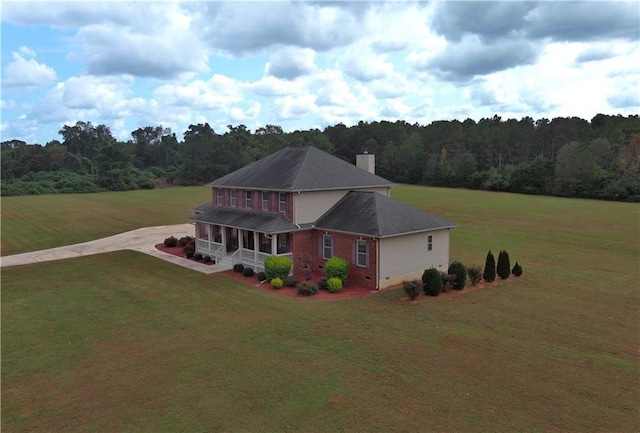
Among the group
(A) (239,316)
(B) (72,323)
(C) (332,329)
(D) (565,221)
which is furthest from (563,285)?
(D) (565,221)

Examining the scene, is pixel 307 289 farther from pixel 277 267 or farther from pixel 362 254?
pixel 362 254

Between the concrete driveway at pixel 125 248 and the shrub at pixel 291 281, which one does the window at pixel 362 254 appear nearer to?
the shrub at pixel 291 281

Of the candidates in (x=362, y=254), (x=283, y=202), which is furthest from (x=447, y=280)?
(x=283, y=202)

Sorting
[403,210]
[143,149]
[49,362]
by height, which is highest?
[143,149]

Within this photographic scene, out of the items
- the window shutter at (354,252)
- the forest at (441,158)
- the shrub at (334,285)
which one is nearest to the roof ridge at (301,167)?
the window shutter at (354,252)

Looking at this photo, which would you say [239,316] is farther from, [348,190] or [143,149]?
[143,149]

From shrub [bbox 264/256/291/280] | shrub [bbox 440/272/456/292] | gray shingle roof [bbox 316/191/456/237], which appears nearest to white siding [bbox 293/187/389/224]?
gray shingle roof [bbox 316/191/456/237]
